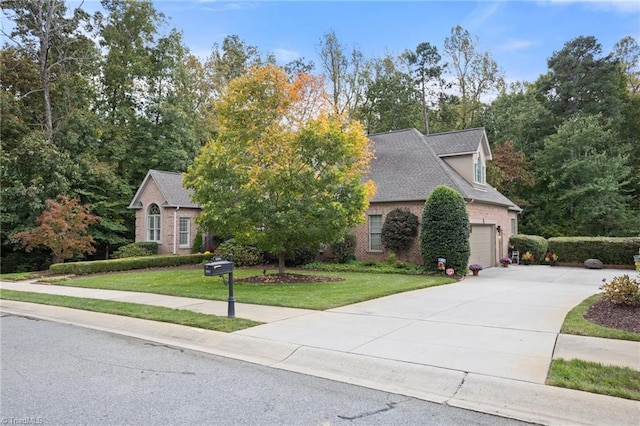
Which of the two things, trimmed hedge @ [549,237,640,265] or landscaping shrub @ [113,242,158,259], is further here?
landscaping shrub @ [113,242,158,259]

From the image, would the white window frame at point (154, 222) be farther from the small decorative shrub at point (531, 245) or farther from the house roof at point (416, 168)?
the small decorative shrub at point (531, 245)

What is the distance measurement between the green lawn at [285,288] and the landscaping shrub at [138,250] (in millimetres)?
7990

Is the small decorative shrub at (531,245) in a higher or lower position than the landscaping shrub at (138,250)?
higher

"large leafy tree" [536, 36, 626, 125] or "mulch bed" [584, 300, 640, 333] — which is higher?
"large leafy tree" [536, 36, 626, 125]

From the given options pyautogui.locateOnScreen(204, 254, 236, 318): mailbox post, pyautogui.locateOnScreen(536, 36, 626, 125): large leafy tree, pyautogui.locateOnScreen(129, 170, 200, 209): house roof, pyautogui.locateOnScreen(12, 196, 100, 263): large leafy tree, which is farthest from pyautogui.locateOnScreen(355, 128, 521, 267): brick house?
pyautogui.locateOnScreen(536, 36, 626, 125): large leafy tree

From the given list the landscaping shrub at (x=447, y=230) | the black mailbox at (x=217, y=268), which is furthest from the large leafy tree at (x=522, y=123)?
the black mailbox at (x=217, y=268)

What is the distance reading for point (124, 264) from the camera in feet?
64.2

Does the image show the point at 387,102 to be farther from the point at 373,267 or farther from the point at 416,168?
the point at 373,267

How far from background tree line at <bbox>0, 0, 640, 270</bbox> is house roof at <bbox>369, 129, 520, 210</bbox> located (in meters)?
3.29

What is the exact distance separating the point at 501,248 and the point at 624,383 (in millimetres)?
19333

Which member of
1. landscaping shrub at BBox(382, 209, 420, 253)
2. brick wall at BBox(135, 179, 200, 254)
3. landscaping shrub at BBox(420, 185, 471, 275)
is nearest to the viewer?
landscaping shrub at BBox(420, 185, 471, 275)

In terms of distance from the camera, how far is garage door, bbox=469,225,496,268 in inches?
773

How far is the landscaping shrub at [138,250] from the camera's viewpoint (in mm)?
23844

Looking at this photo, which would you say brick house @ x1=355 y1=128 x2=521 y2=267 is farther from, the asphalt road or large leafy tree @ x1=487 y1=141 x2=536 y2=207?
the asphalt road
